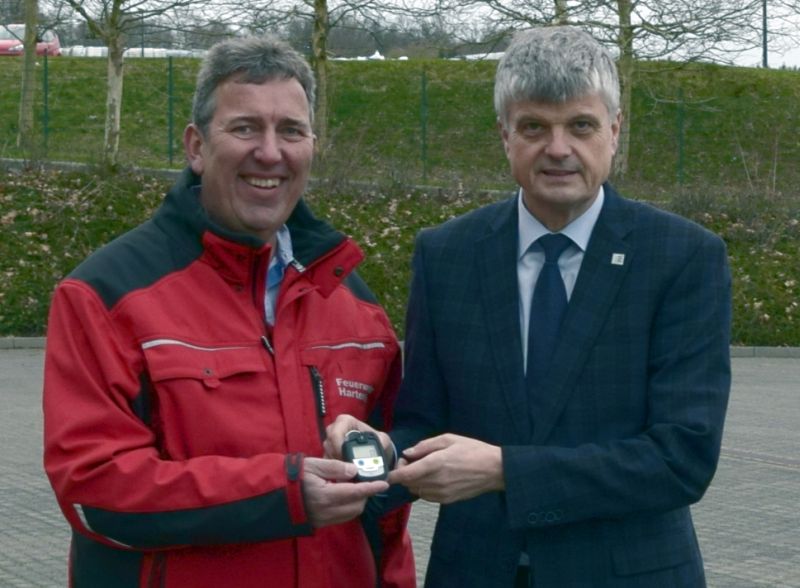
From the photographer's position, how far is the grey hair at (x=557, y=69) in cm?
303

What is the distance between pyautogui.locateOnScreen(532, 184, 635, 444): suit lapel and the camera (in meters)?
3.02

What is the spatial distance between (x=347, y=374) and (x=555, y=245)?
1.76 ft

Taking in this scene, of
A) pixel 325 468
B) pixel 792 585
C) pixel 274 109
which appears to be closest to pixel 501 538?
pixel 325 468

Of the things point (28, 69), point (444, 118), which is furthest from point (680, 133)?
point (28, 69)

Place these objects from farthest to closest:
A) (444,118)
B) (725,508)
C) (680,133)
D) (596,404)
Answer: (444,118)
(680,133)
(725,508)
(596,404)

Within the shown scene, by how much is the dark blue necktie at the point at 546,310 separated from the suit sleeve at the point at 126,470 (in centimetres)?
56

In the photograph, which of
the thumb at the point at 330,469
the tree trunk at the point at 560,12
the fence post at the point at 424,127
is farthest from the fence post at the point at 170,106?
the thumb at the point at 330,469

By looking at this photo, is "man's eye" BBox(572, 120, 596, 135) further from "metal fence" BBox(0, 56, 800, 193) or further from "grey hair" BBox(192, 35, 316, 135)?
"metal fence" BBox(0, 56, 800, 193)

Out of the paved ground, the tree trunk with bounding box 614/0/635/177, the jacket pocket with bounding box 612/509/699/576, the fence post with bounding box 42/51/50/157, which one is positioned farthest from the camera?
the fence post with bounding box 42/51/50/157

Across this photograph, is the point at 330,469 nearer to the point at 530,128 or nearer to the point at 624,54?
the point at 530,128

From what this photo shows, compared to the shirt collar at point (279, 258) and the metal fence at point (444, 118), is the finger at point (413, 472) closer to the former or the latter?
the shirt collar at point (279, 258)

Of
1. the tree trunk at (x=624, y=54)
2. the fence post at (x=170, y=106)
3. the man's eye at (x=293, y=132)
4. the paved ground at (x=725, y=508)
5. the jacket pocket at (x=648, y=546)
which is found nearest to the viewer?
the jacket pocket at (x=648, y=546)

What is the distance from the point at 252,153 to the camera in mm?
3084

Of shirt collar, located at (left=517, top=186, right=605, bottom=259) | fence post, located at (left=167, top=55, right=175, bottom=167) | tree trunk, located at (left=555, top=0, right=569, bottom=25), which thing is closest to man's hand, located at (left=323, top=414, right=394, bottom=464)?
shirt collar, located at (left=517, top=186, right=605, bottom=259)
